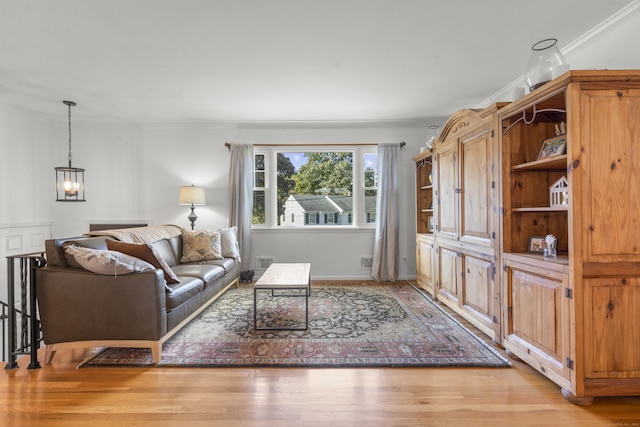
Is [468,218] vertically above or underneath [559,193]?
underneath

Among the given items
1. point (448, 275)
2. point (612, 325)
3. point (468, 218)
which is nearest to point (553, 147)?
point (468, 218)

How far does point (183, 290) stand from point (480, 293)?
257 cm

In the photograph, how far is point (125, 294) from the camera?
2309 millimetres

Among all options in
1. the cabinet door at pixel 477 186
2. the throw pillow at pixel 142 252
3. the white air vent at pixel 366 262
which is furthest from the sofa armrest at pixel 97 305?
the white air vent at pixel 366 262

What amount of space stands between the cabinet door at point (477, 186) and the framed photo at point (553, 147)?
385mm

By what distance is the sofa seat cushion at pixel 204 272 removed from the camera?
3176 mm

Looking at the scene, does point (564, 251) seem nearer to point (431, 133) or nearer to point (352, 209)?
point (431, 133)

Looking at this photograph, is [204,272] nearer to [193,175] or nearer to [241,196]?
[241,196]

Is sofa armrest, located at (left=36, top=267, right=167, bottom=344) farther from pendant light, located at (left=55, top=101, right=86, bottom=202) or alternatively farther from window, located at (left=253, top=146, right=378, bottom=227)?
window, located at (left=253, top=146, right=378, bottom=227)

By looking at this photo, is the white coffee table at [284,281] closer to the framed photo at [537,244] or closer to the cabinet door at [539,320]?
the cabinet door at [539,320]

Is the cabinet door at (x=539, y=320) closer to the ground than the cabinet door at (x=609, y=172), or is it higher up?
closer to the ground

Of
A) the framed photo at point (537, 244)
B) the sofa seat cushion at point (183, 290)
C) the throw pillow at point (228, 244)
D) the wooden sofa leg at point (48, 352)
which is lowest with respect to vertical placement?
the wooden sofa leg at point (48, 352)

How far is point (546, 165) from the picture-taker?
7.36ft

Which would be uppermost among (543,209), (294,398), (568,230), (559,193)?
(559,193)
